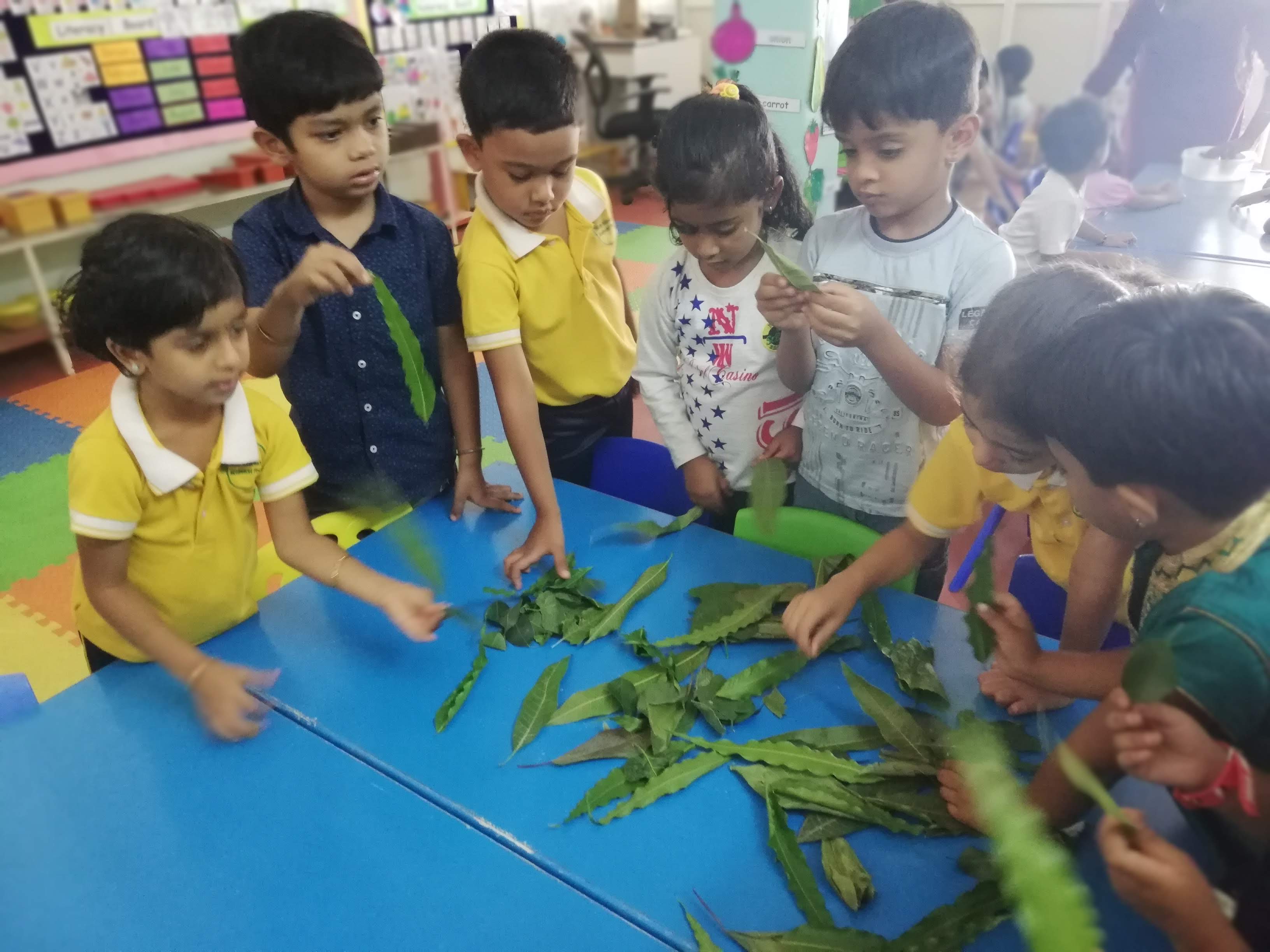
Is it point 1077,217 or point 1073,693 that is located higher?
point 1077,217

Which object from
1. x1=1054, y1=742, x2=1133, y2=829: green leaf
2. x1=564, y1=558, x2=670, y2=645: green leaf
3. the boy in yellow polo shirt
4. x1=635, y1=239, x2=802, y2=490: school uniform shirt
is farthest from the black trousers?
x1=1054, y1=742, x2=1133, y2=829: green leaf

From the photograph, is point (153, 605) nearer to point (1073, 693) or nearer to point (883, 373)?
point (883, 373)

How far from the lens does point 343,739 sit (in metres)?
1.08

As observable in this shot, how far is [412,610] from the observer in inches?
47.3

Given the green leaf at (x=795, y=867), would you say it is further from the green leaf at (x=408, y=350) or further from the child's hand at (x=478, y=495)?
the green leaf at (x=408, y=350)

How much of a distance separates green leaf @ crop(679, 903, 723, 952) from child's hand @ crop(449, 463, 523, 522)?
849mm

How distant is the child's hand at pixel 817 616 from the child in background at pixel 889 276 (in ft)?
1.23

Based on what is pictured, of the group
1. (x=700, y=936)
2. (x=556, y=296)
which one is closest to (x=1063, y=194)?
(x=556, y=296)

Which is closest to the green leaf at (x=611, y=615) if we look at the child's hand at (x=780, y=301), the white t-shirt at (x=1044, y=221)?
the child's hand at (x=780, y=301)

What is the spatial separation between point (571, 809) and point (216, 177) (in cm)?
456

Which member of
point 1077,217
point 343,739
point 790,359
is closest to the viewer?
point 343,739

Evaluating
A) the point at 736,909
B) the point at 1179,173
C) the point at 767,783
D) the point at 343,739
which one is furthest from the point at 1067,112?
the point at 1179,173

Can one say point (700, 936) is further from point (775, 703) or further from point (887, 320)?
point (887, 320)

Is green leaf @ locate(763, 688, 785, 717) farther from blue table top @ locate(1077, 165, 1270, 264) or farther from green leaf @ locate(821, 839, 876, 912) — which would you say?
blue table top @ locate(1077, 165, 1270, 264)
